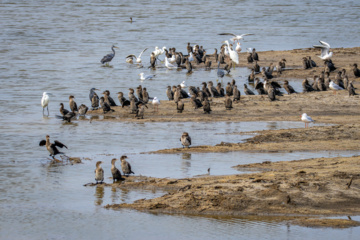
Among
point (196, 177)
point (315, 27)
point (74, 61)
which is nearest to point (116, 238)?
point (196, 177)

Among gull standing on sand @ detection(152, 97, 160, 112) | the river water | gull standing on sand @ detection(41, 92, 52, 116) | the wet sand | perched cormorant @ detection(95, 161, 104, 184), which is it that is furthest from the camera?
gull standing on sand @ detection(41, 92, 52, 116)

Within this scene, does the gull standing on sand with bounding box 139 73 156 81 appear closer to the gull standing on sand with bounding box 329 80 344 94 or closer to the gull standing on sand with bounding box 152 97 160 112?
the gull standing on sand with bounding box 152 97 160 112

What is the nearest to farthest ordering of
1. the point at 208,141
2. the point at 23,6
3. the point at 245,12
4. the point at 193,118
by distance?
the point at 208,141 < the point at 193,118 < the point at 245,12 < the point at 23,6

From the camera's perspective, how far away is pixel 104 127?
1870 cm

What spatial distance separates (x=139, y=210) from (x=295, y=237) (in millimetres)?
2564

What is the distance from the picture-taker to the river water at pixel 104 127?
33.4ft

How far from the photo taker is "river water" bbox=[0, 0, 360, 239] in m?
10.2

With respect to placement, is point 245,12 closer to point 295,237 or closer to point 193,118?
point 193,118

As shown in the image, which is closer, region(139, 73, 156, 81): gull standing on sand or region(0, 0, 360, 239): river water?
region(0, 0, 360, 239): river water

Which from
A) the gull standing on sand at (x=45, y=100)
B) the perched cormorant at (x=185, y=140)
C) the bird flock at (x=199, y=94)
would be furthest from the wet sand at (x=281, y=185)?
the gull standing on sand at (x=45, y=100)

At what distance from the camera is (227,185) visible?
1105cm

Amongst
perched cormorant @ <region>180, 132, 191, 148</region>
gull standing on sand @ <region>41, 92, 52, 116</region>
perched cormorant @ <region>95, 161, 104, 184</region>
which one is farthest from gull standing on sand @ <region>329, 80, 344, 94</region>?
perched cormorant @ <region>95, 161, 104, 184</region>

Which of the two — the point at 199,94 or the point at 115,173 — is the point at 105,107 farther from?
the point at 115,173

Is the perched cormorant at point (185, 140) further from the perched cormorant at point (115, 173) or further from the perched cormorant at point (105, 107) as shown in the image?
the perched cormorant at point (105, 107)
